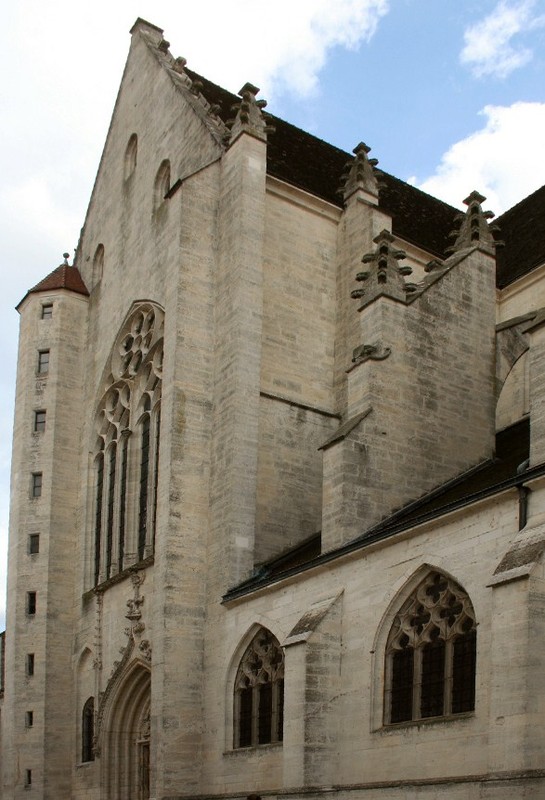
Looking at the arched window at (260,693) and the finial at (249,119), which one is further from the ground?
the finial at (249,119)

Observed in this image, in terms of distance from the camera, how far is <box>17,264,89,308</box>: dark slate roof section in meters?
26.7

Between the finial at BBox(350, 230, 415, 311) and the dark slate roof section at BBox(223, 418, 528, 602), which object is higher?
the finial at BBox(350, 230, 415, 311)

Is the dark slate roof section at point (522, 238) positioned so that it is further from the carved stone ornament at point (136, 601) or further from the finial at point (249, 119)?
the carved stone ornament at point (136, 601)

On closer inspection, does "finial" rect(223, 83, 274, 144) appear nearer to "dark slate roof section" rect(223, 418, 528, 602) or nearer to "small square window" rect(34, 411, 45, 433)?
"dark slate roof section" rect(223, 418, 528, 602)

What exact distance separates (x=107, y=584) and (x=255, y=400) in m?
5.16

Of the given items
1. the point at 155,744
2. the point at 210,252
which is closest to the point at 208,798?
the point at 155,744

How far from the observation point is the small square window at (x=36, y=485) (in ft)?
82.7

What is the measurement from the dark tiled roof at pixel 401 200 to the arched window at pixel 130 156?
78.4 inches

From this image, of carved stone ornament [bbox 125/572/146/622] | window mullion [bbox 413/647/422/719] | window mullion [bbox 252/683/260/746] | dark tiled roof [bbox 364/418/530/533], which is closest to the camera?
window mullion [bbox 413/647/422/719]

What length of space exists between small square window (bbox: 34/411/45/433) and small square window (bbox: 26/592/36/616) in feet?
12.1

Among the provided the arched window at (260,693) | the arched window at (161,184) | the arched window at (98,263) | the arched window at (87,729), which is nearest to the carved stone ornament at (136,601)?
the arched window at (87,729)


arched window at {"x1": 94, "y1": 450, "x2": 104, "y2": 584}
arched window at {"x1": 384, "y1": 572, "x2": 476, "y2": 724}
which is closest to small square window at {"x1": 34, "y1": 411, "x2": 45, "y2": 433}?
arched window at {"x1": 94, "y1": 450, "x2": 104, "y2": 584}

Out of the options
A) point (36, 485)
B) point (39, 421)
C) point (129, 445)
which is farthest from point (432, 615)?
point (39, 421)

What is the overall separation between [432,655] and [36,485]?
1357cm
